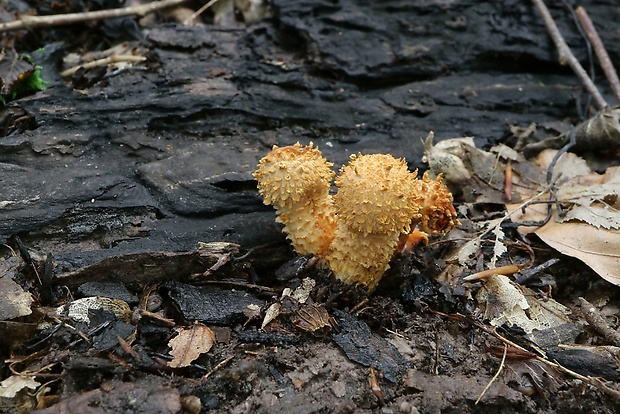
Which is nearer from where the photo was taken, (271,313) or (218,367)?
(218,367)

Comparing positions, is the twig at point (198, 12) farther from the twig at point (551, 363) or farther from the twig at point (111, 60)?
the twig at point (551, 363)

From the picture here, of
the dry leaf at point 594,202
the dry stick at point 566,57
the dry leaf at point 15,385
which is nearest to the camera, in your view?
the dry leaf at point 15,385

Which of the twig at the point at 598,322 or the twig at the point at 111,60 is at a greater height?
the twig at the point at 111,60

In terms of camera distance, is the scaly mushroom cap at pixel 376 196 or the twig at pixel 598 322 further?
the twig at pixel 598 322

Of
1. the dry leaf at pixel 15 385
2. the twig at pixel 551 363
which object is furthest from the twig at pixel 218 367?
the twig at pixel 551 363

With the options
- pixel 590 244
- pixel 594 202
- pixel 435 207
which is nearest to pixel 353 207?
pixel 435 207

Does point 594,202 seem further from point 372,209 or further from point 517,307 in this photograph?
point 372,209
